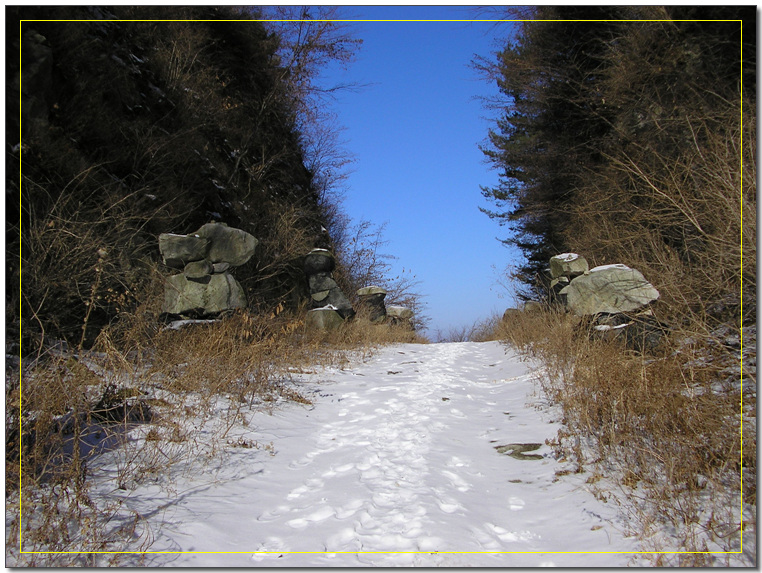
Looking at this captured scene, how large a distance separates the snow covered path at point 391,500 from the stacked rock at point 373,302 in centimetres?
899

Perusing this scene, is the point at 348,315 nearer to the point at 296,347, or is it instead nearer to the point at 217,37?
the point at 296,347

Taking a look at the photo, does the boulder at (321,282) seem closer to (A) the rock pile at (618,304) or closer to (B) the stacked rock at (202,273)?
(B) the stacked rock at (202,273)

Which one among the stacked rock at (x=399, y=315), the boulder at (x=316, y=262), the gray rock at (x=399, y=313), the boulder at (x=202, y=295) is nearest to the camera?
the boulder at (x=202, y=295)

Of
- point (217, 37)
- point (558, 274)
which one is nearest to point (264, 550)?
point (558, 274)

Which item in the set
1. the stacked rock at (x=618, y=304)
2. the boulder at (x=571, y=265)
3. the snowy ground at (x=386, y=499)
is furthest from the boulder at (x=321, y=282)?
the snowy ground at (x=386, y=499)

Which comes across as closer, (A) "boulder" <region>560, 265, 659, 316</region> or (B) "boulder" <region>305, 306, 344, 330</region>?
(A) "boulder" <region>560, 265, 659, 316</region>

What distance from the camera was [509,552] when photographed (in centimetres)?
239

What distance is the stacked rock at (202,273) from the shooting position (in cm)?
742

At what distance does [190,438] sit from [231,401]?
102cm

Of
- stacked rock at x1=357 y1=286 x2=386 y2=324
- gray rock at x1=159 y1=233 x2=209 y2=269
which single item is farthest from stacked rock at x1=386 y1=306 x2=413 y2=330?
gray rock at x1=159 y1=233 x2=209 y2=269

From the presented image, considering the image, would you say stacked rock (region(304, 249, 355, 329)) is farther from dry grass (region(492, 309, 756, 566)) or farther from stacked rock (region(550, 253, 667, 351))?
dry grass (region(492, 309, 756, 566))

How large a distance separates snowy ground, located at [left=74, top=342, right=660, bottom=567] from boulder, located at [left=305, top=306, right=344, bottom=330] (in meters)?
6.02

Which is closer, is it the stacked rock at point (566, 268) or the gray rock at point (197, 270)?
the gray rock at point (197, 270)

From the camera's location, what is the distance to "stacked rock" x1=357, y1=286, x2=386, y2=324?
14.5 metres
